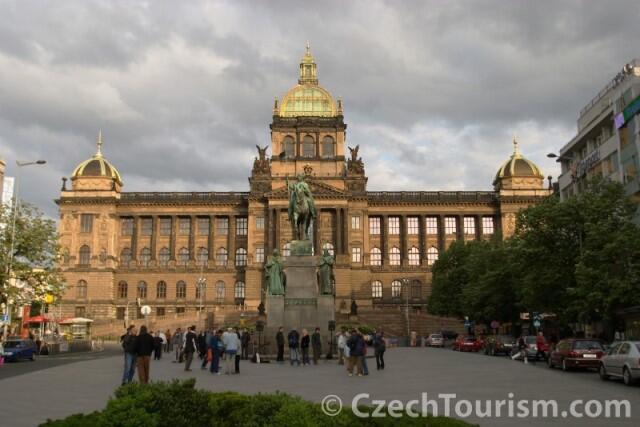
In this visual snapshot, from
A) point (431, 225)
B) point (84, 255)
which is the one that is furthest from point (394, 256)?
point (84, 255)

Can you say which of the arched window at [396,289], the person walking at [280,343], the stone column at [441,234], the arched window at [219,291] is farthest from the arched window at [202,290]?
the person walking at [280,343]

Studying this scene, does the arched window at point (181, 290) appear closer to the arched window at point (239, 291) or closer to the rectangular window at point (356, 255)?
the arched window at point (239, 291)

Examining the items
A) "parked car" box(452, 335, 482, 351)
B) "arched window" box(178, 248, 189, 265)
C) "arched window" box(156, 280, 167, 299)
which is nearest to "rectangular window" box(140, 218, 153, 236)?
"arched window" box(178, 248, 189, 265)

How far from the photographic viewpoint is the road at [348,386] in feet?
57.1

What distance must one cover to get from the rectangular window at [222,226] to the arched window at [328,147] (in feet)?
64.2

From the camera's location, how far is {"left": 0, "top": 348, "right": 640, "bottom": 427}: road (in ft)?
57.1

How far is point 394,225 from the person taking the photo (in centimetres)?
11294

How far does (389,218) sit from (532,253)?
6583 cm

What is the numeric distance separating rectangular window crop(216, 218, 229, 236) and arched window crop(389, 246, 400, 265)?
26982 mm

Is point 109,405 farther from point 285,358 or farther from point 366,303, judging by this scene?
point 366,303

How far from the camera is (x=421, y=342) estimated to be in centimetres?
7375

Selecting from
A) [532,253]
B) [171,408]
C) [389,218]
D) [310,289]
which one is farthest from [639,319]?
[389,218]

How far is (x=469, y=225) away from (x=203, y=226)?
43.8 m

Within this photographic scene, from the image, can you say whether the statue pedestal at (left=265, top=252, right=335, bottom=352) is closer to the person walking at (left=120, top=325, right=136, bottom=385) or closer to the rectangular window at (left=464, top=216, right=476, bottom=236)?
the person walking at (left=120, top=325, right=136, bottom=385)
